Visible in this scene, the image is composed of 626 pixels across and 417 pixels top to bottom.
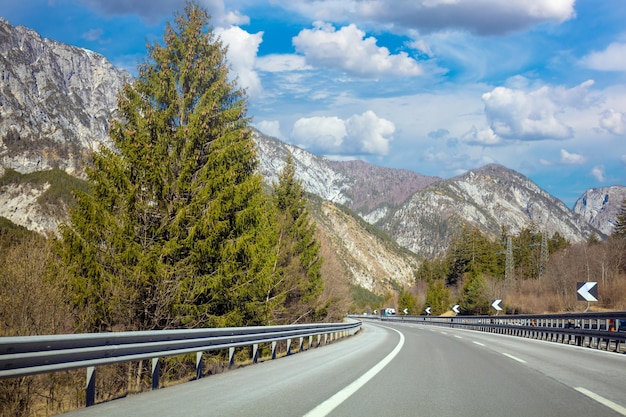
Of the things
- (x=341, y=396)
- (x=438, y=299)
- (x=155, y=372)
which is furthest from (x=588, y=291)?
(x=438, y=299)

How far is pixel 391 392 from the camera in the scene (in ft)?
26.7

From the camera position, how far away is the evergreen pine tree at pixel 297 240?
35.8 m

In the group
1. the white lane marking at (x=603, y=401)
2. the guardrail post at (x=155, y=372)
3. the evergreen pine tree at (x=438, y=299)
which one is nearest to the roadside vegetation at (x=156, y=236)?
the guardrail post at (x=155, y=372)

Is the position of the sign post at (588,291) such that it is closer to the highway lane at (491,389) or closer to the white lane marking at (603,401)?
the highway lane at (491,389)

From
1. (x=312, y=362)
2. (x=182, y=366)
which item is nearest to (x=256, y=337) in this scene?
(x=312, y=362)

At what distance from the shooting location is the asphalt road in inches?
260

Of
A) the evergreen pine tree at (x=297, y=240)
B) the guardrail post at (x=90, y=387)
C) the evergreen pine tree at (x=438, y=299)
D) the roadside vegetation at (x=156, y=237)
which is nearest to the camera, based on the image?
the guardrail post at (x=90, y=387)

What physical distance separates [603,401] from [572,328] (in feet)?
56.9

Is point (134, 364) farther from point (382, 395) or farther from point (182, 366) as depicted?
point (382, 395)

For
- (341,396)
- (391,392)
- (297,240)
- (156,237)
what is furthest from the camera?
(297,240)

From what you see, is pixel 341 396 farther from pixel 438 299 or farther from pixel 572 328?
pixel 438 299

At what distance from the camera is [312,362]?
13.1m

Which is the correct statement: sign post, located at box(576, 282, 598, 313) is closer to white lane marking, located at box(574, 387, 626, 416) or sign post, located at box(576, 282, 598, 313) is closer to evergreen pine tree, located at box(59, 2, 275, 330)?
evergreen pine tree, located at box(59, 2, 275, 330)

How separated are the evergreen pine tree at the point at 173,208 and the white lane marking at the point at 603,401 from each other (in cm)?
1068
